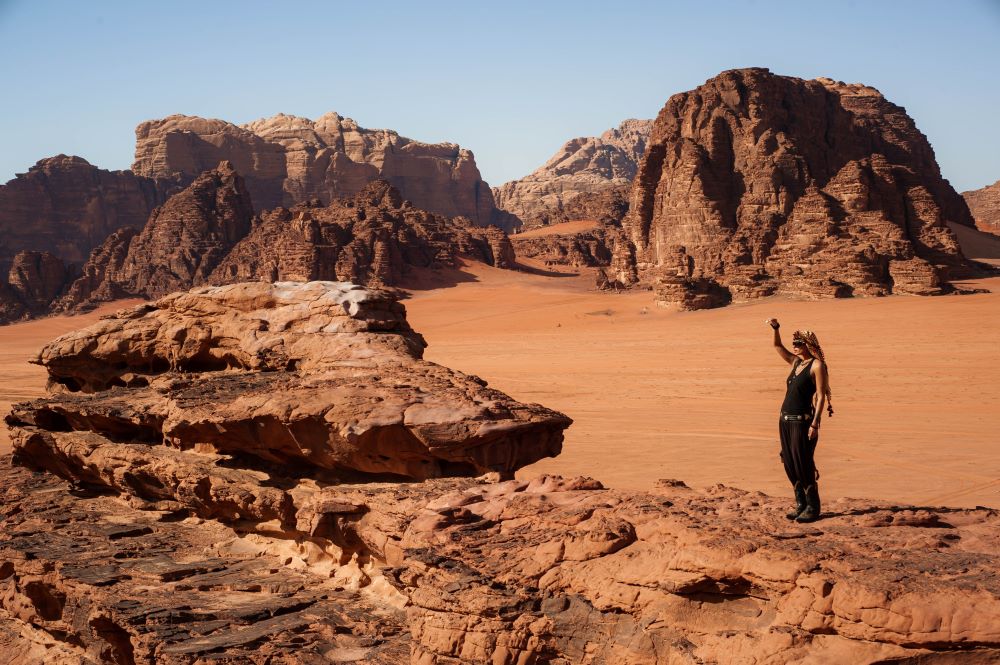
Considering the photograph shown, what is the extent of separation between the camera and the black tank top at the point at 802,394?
214 inches

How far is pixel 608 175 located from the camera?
13088cm

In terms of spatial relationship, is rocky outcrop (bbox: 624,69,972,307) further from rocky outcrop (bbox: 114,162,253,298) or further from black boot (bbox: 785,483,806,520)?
black boot (bbox: 785,483,806,520)

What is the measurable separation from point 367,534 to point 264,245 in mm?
47847

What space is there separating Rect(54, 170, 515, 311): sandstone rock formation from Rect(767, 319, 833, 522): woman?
42.1 m

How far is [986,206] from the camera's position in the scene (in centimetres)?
7462

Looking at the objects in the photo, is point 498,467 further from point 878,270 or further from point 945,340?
point 878,270

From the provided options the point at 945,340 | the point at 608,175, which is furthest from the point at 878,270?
the point at 608,175

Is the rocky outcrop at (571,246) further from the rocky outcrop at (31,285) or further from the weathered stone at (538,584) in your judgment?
the weathered stone at (538,584)

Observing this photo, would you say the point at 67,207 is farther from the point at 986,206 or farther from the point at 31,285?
the point at 986,206

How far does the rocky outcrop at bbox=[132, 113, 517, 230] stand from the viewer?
287ft

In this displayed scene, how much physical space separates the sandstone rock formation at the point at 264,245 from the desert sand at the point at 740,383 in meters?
8.49

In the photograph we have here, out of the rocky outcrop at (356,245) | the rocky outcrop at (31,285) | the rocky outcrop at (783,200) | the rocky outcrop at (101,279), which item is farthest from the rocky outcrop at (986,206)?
the rocky outcrop at (31,285)

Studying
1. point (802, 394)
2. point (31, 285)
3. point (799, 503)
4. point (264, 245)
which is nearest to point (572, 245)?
point (264, 245)

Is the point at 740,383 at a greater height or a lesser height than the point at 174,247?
lesser
